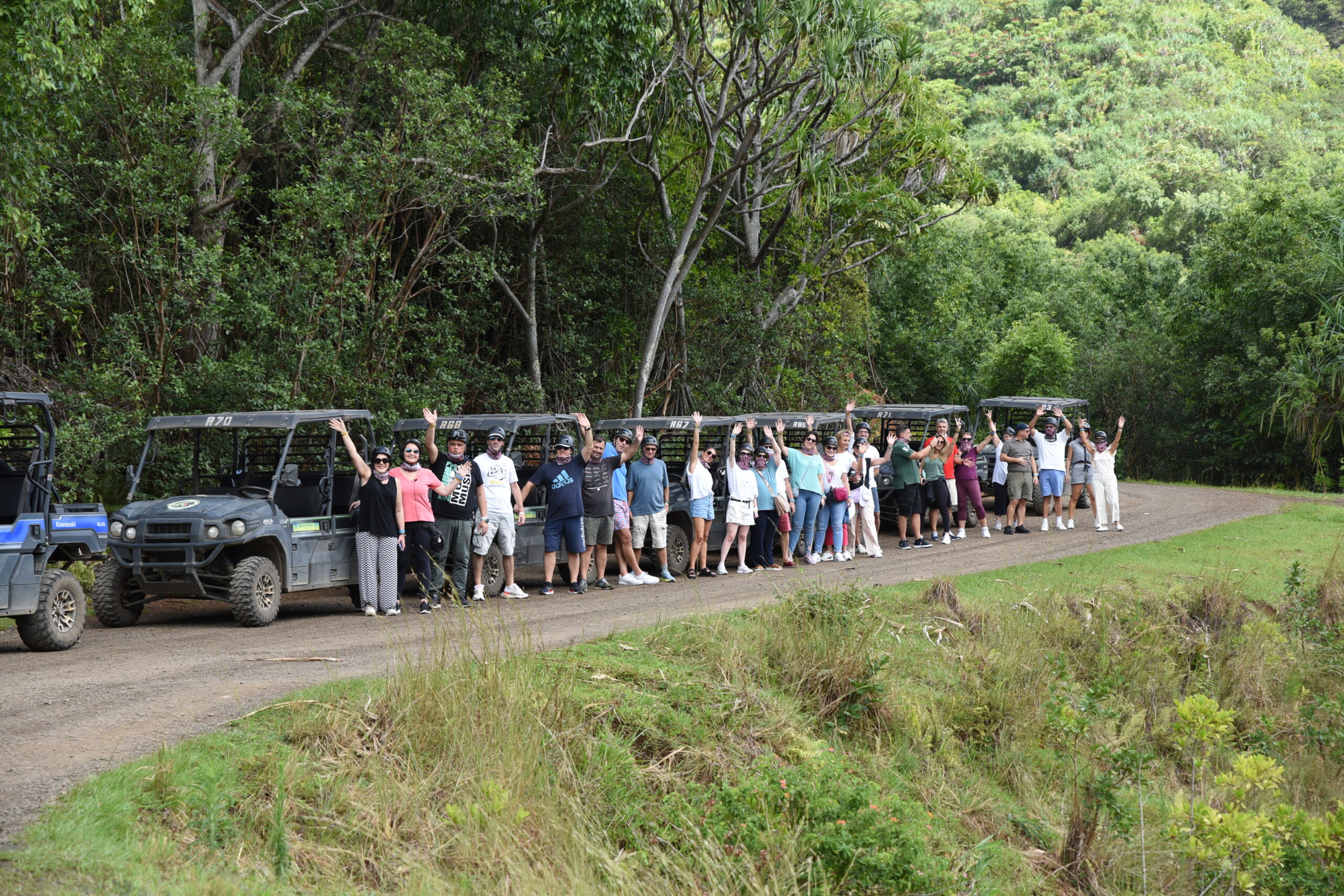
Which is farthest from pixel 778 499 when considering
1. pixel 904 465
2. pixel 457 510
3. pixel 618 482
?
pixel 457 510

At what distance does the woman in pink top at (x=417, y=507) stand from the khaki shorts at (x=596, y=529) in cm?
200

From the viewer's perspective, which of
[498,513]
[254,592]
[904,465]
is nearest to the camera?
[254,592]

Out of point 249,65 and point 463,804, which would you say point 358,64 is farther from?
point 463,804

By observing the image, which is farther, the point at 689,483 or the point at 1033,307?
the point at 1033,307

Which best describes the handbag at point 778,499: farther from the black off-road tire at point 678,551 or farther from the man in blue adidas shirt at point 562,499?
the man in blue adidas shirt at point 562,499

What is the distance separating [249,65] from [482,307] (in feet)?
18.6

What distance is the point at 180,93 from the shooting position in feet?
50.0

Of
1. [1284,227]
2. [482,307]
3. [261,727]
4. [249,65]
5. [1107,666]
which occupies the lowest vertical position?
[1107,666]

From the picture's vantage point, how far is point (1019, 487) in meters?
18.4

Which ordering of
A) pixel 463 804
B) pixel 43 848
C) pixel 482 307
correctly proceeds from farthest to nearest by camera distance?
pixel 482 307 < pixel 463 804 < pixel 43 848

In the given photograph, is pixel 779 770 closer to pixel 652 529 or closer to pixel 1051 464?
pixel 652 529

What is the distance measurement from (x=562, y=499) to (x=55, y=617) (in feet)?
16.9

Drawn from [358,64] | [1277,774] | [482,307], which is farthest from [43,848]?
[482,307]

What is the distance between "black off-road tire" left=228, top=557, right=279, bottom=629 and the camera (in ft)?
35.4
